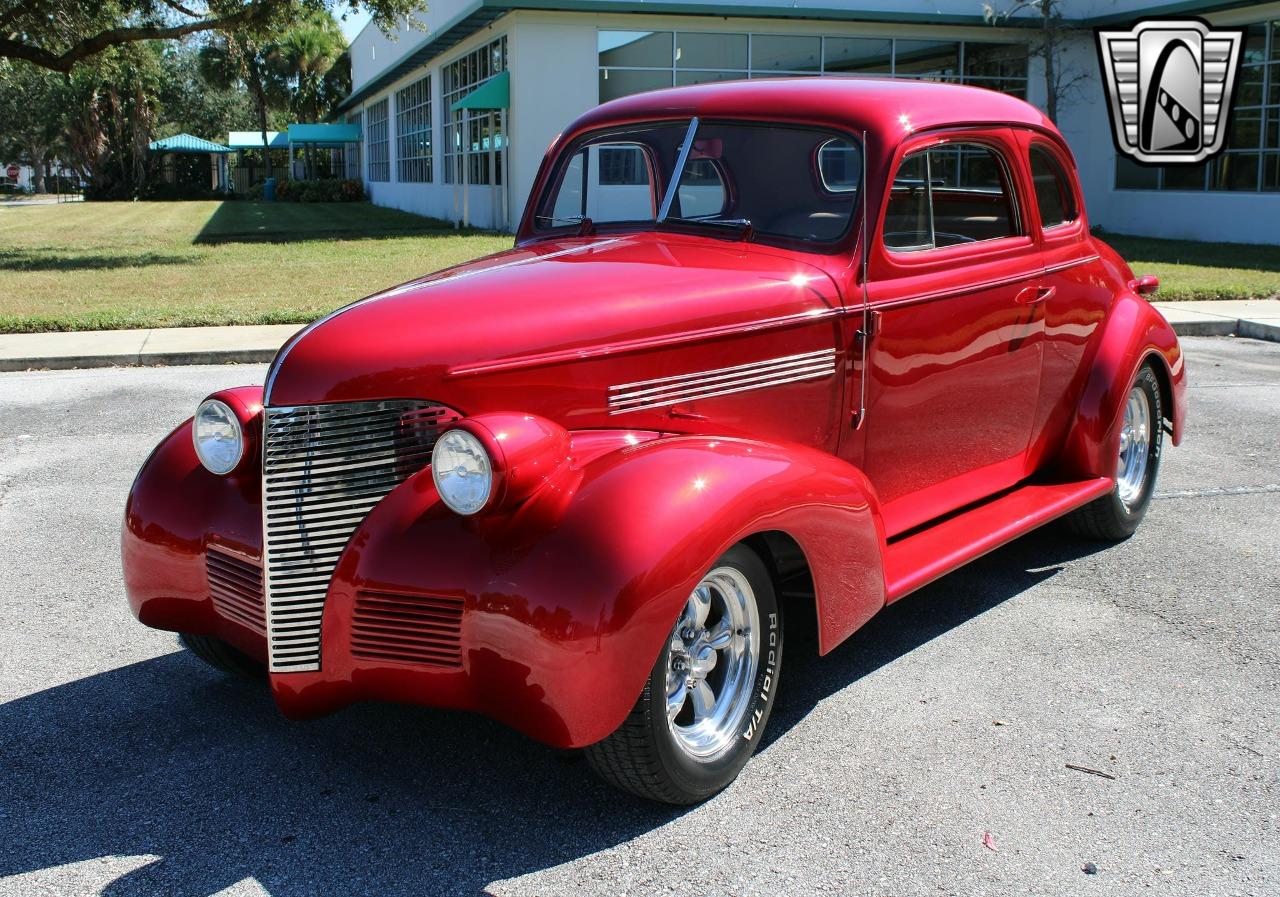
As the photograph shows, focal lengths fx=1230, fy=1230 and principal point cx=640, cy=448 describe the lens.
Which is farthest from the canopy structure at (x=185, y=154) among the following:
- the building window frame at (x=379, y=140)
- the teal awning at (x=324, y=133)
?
the building window frame at (x=379, y=140)

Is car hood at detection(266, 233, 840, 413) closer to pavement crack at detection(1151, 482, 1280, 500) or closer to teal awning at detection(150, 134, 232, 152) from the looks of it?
pavement crack at detection(1151, 482, 1280, 500)

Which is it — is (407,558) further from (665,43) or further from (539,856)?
(665,43)

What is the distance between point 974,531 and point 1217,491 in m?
2.71

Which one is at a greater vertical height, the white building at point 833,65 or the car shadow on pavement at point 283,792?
the white building at point 833,65

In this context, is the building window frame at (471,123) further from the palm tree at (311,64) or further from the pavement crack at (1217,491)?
the palm tree at (311,64)

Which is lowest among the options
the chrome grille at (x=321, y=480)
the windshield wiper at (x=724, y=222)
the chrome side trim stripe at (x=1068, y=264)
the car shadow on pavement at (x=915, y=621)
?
the car shadow on pavement at (x=915, y=621)

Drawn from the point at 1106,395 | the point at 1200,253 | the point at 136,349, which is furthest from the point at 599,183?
the point at 1200,253

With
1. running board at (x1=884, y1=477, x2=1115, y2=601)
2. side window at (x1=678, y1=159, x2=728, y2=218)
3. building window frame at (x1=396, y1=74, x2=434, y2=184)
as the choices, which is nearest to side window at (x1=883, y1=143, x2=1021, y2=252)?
side window at (x1=678, y1=159, x2=728, y2=218)

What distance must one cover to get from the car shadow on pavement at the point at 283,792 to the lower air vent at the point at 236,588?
44cm

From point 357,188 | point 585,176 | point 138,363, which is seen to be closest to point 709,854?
point 585,176

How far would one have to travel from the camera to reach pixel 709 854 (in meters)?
3.04

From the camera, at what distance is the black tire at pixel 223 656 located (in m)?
3.86

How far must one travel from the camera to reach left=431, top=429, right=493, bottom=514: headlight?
296 centimetres

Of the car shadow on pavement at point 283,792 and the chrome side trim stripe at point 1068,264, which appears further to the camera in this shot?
the chrome side trim stripe at point 1068,264
